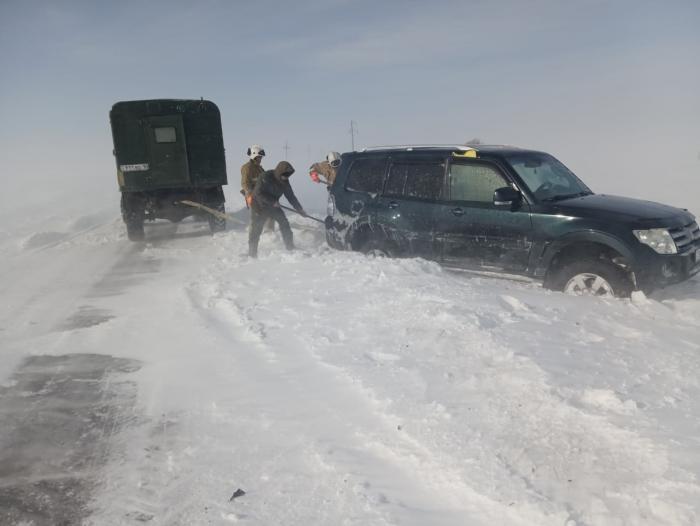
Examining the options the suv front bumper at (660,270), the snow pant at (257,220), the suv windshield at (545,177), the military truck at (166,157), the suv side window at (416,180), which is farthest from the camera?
the military truck at (166,157)

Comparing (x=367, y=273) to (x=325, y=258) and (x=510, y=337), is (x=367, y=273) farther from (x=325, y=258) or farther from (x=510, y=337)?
(x=510, y=337)

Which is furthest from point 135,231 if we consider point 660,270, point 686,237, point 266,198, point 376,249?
point 686,237

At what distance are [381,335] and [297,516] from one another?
2.25 meters

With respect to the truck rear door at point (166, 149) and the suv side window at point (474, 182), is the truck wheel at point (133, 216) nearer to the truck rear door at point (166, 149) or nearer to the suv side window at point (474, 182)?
the truck rear door at point (166, 149)

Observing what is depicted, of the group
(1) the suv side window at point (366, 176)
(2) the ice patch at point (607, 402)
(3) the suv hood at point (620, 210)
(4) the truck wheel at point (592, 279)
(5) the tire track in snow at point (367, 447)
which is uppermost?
(1) the suv side window at point (366, 176)

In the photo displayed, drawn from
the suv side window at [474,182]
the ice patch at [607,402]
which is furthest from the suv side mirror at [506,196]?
the ice patch at [607,402]

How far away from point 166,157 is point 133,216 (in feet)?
5.01

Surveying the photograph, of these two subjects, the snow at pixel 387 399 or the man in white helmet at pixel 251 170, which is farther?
the man in white helmet at pixel 251 170

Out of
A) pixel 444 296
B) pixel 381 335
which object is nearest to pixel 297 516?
pixel 381 335

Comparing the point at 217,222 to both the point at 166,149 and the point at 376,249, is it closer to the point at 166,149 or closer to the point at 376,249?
the point at 166,149

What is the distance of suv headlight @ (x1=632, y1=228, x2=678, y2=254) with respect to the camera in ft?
17.4

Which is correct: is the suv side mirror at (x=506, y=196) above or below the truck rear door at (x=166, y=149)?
below

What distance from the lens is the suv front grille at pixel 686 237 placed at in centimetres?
540

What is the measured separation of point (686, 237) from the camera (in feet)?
18.3
